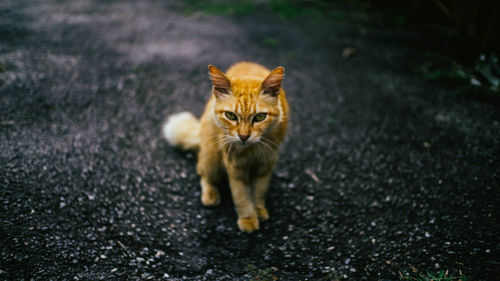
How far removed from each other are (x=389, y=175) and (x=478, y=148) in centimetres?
93

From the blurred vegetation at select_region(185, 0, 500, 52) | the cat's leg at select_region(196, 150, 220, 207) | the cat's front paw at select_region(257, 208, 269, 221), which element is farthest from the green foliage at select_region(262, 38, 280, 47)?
the cat's front paw at select_region(257, 208, 269, 221)

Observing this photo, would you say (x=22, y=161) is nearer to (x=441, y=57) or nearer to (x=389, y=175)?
(x=389, y=175)

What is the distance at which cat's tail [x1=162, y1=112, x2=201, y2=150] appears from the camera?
127 inches

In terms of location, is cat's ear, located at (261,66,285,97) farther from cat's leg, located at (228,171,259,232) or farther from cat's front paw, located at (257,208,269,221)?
cat's front paw, located at (257,208,269,221)

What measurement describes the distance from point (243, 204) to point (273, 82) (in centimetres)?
103

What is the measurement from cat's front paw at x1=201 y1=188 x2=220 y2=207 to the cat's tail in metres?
0.58

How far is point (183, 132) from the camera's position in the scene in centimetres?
322

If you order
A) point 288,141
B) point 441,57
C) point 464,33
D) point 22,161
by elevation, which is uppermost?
point 464,33

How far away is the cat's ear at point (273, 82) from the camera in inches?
83.9

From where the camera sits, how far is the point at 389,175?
3.02 metres

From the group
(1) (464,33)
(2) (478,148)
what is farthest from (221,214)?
(1) (464,33)

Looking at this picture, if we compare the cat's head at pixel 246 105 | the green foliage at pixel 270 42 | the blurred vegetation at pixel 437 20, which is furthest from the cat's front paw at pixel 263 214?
the green foliage at pixel 270 42

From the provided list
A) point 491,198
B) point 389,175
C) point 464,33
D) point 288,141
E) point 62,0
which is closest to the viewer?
point 491,198

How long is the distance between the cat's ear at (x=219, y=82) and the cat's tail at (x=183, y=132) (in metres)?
1.01
